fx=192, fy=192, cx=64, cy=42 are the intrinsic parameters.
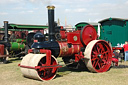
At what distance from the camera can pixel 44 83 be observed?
534cm

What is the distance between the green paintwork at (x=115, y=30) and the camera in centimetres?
1180

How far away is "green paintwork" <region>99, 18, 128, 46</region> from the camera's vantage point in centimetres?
1180

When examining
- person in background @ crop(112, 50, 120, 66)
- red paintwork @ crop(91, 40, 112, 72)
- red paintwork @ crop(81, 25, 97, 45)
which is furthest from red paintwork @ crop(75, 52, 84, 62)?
person in background @ crop(112, 50, 120, 66)

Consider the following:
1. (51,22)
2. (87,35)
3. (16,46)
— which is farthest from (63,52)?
(16,46)

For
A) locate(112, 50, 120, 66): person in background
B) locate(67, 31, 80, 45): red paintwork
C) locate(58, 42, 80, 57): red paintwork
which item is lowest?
locate(112, 50, 120, 66): person in background

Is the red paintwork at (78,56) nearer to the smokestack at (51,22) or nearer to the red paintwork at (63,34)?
the red paintwork at (63,34)

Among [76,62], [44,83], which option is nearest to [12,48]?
[76,62]

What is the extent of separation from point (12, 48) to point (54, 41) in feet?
21.7

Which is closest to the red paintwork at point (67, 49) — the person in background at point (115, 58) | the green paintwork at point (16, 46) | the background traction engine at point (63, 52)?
the background traction engine at point (63, 52)

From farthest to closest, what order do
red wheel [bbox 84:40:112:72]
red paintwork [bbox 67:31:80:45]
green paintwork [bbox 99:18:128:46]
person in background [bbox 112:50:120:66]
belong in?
green paintwork [bbox 99:18:128:46], person in background [bbox 112:50:120:66], red paintwork [bbox 67:31:80:45], red wheel [bbox 84:40:112:72]

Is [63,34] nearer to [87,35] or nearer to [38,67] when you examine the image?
[87,35]

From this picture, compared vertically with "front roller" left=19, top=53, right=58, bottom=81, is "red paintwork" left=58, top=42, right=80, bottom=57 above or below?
above

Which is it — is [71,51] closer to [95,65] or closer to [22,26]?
[95,65]

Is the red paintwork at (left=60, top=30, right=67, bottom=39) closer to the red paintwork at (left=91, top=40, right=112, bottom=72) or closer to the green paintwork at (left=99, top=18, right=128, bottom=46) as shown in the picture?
the red paintwork at (left=91, top=40, right=112, bottom=72)
